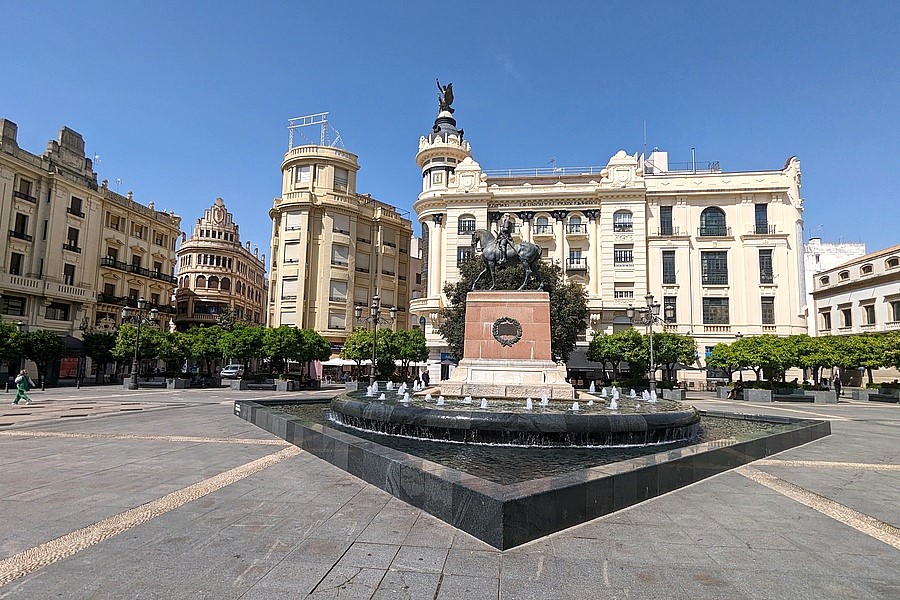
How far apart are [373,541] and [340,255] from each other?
152 feet

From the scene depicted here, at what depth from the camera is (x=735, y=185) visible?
44.0m

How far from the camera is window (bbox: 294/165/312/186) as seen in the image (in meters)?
49.8

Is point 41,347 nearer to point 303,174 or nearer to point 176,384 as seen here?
point 176,384

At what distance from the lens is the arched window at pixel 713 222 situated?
44125mm

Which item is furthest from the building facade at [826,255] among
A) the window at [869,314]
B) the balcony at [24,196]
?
the balcony at [24,196]

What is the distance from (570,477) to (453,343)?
29.2 m

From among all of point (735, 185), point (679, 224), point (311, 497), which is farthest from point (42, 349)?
point (735, 185)

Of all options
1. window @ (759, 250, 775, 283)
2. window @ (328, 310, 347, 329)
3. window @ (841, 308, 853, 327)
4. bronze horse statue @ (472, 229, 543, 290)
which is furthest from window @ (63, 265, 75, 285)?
window @ (841, 308, 853, 327)

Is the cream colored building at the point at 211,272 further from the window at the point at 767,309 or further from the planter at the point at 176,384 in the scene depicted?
the window at the point at 767,309

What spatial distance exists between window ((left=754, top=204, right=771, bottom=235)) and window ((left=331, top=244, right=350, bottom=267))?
36.3m

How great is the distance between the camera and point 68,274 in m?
40.2

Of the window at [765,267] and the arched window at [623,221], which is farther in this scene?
the arched window at [623,221]

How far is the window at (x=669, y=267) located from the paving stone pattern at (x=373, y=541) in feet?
125

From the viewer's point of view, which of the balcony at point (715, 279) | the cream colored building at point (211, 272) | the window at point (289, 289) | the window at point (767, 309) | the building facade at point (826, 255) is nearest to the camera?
the window at point (767, 309)
